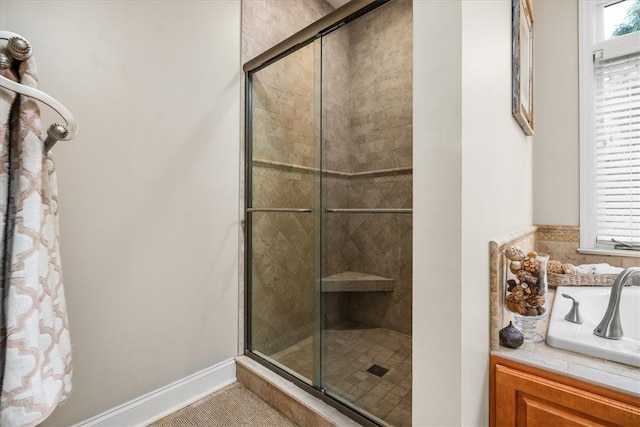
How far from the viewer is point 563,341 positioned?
962 mm

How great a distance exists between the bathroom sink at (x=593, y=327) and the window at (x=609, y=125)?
1.68ft

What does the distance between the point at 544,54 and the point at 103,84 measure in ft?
8.91

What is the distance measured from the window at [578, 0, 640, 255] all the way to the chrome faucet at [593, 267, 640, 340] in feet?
3.47

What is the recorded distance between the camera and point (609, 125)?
72.1 inches

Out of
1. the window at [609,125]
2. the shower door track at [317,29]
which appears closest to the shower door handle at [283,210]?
the shower door track at [317,29]

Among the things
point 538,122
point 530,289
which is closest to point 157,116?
point 530,289

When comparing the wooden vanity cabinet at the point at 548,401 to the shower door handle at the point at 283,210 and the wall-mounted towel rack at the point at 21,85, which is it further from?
the wall-mounted towel rack at the point at 21,85

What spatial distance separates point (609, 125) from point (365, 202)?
1.73 meters

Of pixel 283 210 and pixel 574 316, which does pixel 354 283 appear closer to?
pixel 283 210

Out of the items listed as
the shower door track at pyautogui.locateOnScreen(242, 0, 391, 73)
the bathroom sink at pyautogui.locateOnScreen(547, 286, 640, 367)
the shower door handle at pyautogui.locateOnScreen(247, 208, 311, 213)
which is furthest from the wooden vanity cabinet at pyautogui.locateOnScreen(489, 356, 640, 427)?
the shower door track at pyautogui.locateOnScreen(242, 0, 391, 73)

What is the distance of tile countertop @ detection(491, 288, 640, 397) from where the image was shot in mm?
771

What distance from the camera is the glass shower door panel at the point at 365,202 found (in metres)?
1.36

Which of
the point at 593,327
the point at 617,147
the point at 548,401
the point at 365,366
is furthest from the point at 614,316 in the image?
the point at 617,147

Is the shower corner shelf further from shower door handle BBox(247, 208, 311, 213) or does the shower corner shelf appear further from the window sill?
the window sill
